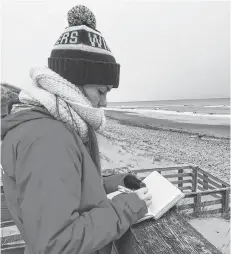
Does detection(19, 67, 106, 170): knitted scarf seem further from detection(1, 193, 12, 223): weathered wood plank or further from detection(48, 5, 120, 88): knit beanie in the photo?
detection(1, 193, 12, 223): weathered wood plank

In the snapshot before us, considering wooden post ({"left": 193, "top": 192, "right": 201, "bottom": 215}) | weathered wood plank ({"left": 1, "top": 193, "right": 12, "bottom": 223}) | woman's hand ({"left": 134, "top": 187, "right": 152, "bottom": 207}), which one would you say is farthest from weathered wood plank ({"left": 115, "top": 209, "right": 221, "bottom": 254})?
wooden post ({"left": 193, "top": 192, "right": 201, "bottom": 215})

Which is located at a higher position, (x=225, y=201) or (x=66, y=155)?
(x=66, y=155)

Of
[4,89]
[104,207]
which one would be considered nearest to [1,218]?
[4,89]

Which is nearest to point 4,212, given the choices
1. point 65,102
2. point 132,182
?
point 132,182

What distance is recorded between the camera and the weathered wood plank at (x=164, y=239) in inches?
46.4

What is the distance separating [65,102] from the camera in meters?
1.15

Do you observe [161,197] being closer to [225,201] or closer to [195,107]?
[225,201]

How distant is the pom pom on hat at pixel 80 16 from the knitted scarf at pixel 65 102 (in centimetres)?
34

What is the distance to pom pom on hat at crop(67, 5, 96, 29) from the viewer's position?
139 centimetres

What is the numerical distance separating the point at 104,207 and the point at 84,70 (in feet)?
2.11

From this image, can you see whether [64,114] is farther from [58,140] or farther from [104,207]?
[104,207]

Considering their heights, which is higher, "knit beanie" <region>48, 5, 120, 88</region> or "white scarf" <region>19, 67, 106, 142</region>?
"knit beanie" <region>48, 5, 120, 88</region>

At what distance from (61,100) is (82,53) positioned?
32 cm

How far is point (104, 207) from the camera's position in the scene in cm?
108
